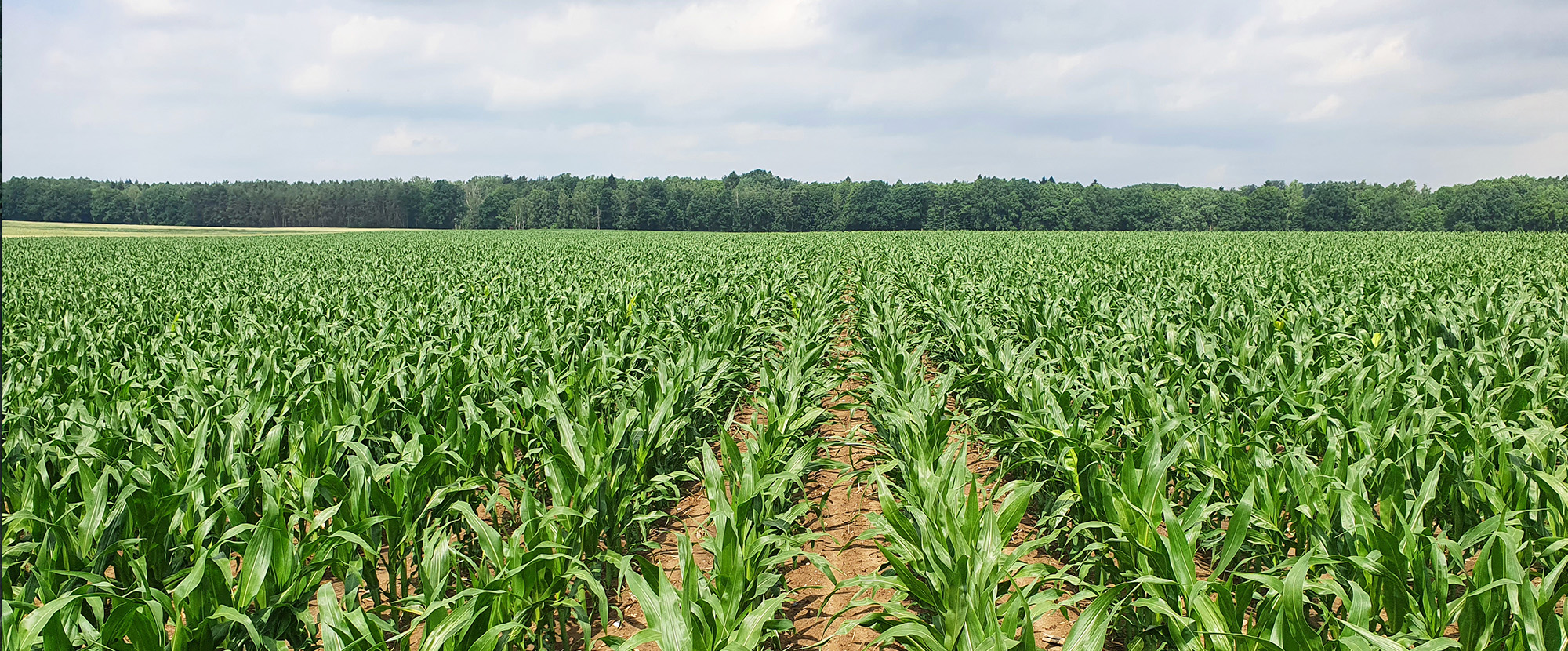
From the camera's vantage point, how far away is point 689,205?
9675 cm

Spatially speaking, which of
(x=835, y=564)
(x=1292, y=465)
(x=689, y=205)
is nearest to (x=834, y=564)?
(x=835, y=564)

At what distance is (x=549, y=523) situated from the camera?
Result: 3.45 metres

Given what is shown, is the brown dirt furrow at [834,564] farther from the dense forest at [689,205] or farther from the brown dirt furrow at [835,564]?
the dense forest at [689,205]

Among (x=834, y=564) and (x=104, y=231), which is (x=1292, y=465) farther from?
(x=104, y=231)

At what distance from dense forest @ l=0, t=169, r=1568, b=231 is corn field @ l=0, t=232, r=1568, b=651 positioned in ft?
280

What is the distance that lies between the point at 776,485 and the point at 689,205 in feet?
311

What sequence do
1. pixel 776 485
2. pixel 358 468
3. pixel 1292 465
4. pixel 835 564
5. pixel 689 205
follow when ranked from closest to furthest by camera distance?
pixel 1292 465, pixel 358 468, pixel 776 485, pixel 835 564, pixel 689 205

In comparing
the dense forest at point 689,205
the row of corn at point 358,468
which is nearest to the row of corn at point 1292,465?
the row of corn at point 358,468

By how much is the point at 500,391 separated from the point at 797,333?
10.4 ft

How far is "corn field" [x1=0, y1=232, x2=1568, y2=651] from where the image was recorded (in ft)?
8.61

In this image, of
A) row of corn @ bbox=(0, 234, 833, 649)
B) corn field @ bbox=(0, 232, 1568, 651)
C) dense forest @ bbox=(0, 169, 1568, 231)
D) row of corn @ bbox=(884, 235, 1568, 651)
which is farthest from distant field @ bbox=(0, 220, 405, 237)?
row of corn @ bbox=(884, 235, 1568, 651)

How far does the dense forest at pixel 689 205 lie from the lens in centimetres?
8869

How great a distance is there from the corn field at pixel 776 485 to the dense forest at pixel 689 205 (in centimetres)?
8526

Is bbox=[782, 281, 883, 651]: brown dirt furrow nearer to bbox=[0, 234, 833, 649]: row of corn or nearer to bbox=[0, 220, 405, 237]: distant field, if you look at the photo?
bbox=[0, 234, 833, 649]: row of corn
